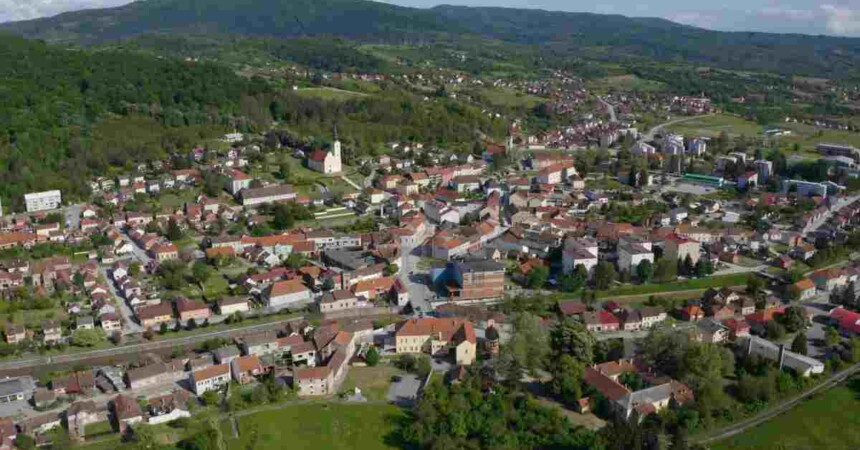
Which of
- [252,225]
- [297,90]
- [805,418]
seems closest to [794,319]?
[805,418]

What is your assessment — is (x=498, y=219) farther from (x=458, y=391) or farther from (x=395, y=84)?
(x=395, y=84)

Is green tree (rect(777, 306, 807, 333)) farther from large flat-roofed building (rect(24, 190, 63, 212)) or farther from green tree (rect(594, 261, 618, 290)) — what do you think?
large flat-roofed building (rect(24, 190, 63, 212))

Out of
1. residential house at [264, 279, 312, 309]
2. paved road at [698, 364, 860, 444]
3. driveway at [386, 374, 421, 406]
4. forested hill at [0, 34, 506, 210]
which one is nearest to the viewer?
paved road at [698, 364, 860, 444]

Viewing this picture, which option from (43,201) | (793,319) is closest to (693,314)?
(793,319)

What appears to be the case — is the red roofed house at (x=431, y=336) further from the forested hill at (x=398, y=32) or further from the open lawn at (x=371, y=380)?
the forested hill at (x=398, y=32)

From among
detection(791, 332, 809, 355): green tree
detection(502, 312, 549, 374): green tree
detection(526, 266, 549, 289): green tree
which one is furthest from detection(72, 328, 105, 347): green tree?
detection(791, 332, 809, 355): green tree

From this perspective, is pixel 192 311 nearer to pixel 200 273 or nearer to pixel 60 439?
pixel 200 273
